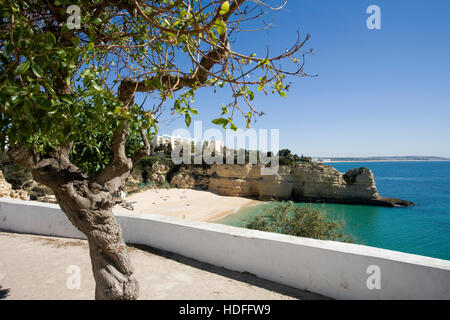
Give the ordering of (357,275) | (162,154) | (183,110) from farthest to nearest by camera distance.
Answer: (162,154)
(357,275)
(183,110)

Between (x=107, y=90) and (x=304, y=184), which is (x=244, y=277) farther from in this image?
(x=304, y=184)

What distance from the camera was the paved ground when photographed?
2.66 meters

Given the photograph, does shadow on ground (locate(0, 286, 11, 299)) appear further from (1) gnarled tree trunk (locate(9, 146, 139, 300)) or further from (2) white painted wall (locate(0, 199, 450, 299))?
(2) white painted wall (locate(0, 199, 450, 299))

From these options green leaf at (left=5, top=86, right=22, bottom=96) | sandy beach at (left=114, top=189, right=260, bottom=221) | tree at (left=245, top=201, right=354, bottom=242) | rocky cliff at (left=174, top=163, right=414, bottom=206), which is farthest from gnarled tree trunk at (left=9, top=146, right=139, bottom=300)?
rocky cliff at (left=174, top=163, right=414, bottom=206)

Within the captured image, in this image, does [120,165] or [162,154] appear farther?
[162,154]

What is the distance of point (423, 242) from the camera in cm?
1580

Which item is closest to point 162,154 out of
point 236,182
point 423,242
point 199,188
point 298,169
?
point 199,188

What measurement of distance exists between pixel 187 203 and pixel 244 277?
57.7 ft

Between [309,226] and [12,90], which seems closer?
[12,90]

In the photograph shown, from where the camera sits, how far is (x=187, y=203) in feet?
66.2

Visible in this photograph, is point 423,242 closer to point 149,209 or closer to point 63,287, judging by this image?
point 149,209

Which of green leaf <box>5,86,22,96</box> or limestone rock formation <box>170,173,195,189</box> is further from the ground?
green leaf <box>5,86,22,96</box>

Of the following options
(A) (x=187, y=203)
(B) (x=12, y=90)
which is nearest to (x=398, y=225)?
(A) (x=187, y=203)

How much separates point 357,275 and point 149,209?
17.2 m
